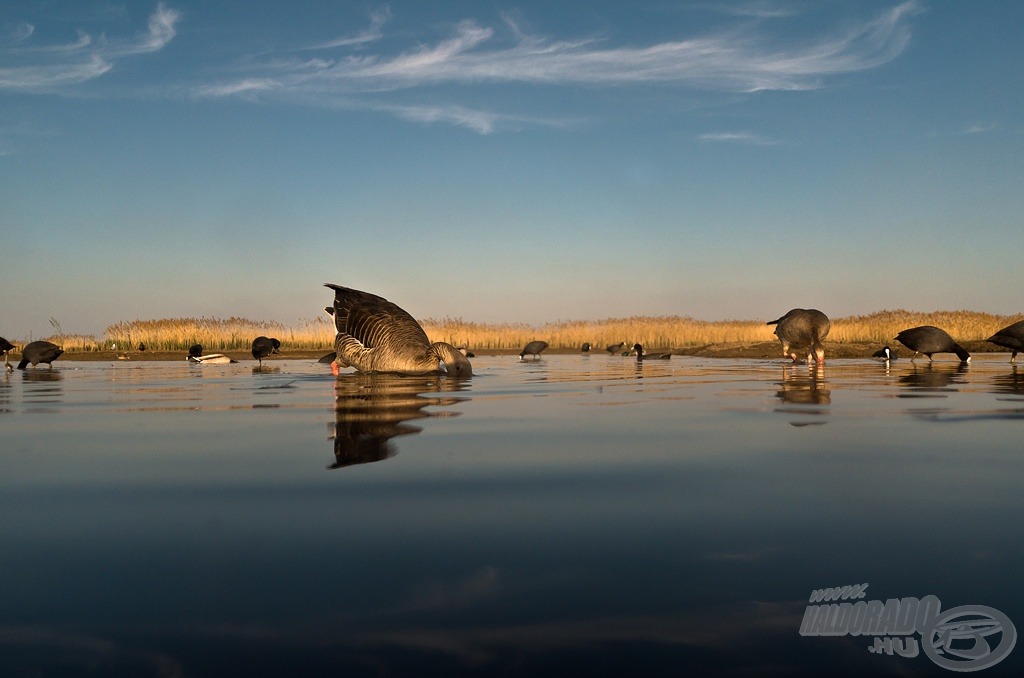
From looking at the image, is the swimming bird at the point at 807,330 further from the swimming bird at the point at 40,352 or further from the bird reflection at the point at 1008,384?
the swimming bird at the point at 40,352

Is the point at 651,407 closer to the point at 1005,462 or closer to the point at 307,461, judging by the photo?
the point at 1005,462

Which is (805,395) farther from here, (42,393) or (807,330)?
(42,393)

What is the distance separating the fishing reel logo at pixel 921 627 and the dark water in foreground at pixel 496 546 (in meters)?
0.02

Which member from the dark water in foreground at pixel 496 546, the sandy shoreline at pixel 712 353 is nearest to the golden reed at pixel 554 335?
the sandy shoreline at pixel 712 353

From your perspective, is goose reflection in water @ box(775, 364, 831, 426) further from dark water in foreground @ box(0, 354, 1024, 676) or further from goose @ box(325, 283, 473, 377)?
goose @ box(325, 283, 473, 377)

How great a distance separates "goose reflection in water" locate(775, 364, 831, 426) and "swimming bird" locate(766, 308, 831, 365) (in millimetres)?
5535

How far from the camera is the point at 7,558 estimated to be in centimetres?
339

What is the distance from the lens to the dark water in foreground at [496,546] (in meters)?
2.44

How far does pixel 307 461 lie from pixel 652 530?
2.96 meters

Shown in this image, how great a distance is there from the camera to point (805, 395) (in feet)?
38.7

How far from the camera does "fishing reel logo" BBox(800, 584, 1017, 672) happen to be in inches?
94.5

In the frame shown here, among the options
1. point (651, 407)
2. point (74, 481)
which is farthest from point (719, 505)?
point (651, 407)

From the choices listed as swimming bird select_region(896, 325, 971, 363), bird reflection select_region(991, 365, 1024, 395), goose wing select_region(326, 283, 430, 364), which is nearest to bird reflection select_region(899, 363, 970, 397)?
bird reflection select_region(991, 365, 1024, 395)

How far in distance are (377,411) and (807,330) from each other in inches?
652
